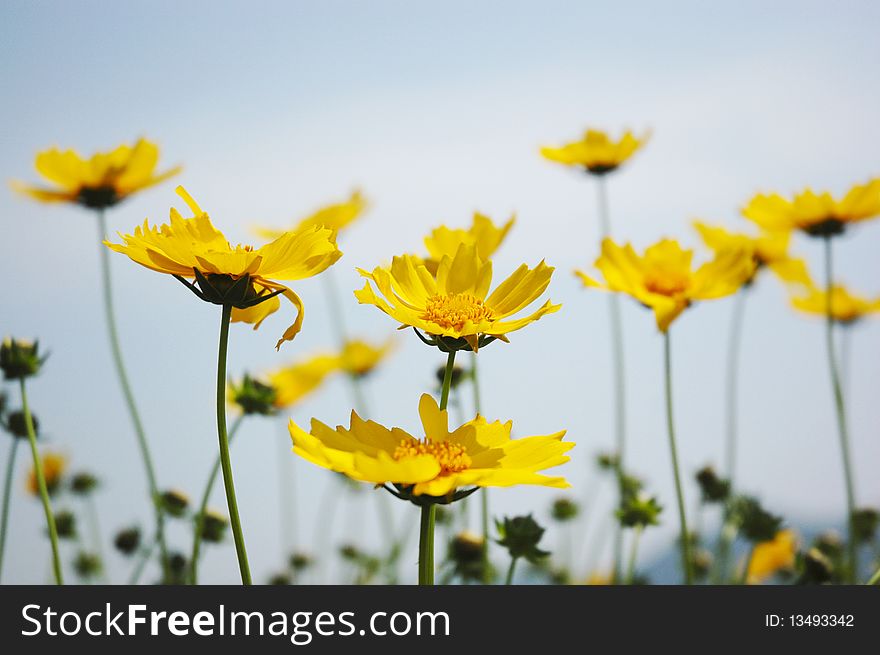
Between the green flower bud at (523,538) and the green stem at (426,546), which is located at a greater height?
the green flower bud at (523,538)

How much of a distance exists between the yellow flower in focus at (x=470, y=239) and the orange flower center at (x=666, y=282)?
183mm

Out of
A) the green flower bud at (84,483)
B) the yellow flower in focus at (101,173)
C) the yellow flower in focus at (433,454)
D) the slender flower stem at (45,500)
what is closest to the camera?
the yellow flower in focus at (433,454)

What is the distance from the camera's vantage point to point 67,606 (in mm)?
768

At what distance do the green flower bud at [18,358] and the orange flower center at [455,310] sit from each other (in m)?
0.55

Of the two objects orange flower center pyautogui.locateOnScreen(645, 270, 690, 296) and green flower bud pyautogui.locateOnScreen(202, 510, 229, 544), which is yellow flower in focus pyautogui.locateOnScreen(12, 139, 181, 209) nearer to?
green flower bud pyautogui.locateOnScreen(202, 510, 229, 544)

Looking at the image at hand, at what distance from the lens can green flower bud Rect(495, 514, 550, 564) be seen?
0.81 m

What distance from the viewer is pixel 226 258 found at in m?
0.54

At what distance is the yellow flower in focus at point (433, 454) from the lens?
481mm

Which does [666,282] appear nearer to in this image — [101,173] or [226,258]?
[226,258]

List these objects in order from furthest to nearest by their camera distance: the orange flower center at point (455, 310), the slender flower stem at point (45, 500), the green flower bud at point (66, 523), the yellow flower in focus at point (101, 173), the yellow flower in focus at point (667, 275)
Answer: the green flower bud at point (66, 523)
the yellow flower in focus at point (101, 173)
the yellow flower in focus at point (667, 275)
the slender flower stem at point (45, 500)
the orange flower center at point (455, 310)

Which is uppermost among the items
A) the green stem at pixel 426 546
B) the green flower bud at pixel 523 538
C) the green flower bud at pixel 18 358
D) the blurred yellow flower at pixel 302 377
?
the blurred yellow flower at pixel 302 377

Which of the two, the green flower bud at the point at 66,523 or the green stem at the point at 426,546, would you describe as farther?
the green flower bud at the point at 66,523

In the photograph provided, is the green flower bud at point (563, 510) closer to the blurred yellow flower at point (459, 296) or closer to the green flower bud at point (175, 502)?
the green flower bud at point (175, 502)

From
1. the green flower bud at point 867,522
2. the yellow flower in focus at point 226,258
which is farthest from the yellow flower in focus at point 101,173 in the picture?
the green flower bud at point 867,522
